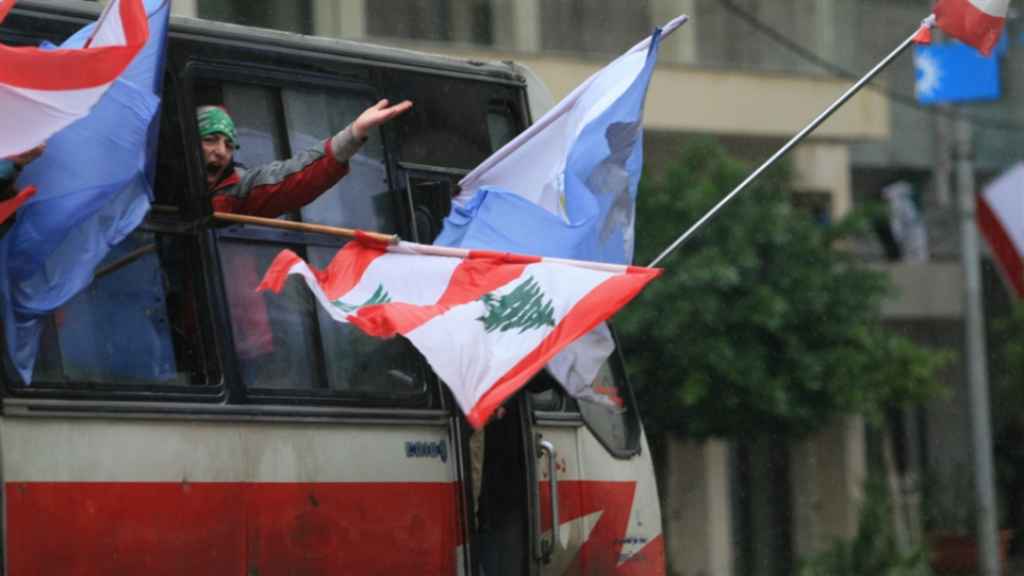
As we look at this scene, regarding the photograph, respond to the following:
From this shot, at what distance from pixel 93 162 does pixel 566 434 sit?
2.70m

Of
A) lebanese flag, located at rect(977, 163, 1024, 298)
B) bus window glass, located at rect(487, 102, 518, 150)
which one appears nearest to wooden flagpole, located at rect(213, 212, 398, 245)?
A: bus window glass, located at rect(487, 102, 518, 150)

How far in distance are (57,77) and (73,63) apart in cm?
7

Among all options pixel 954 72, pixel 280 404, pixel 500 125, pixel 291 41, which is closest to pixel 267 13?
pixel 954 72

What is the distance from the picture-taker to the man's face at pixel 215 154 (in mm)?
6754

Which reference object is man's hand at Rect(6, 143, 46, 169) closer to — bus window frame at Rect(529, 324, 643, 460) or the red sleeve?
the red sleeve

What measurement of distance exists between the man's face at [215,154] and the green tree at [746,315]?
10538mm

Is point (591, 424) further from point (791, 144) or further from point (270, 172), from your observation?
point (270, 172)

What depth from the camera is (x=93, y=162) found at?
6098mm

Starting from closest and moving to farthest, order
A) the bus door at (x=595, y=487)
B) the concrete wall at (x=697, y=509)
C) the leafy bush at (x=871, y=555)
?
the bus door at (x=595, y=487)
the leafy bush at (x=871, y=555)
the concrete wall at (x=697, y=509)

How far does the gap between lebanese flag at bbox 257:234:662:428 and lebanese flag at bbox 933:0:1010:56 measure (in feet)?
8.10

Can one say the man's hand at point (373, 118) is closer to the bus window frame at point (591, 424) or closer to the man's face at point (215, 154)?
the man's face at point (215, 154)

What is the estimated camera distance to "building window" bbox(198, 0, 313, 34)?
53.6ft

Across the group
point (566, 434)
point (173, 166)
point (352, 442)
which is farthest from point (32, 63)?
point (566, 434)

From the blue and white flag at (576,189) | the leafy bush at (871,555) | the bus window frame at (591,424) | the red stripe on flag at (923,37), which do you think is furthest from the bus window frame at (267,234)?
the leafy bush at (871,555)
